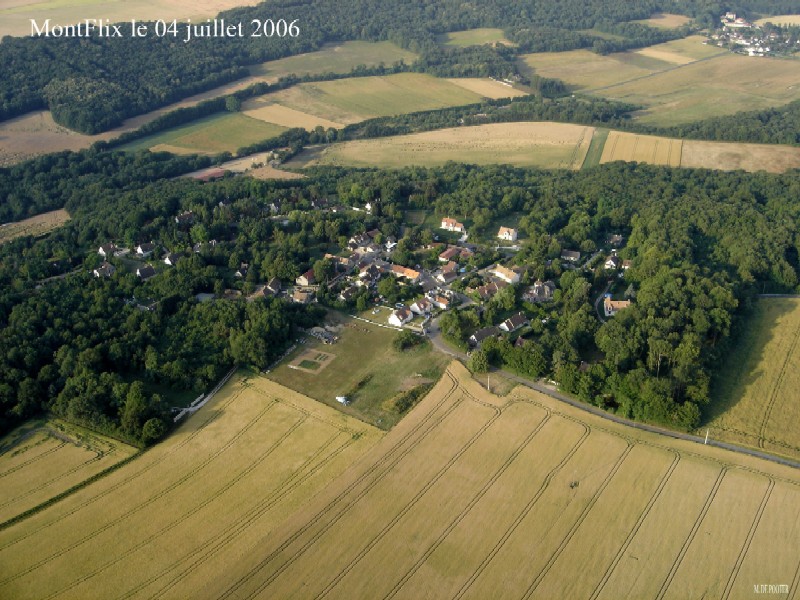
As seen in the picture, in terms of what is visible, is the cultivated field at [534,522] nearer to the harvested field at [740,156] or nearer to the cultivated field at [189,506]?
the cultivated field at [189,506]

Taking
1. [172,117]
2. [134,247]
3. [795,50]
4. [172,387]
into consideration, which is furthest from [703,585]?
[795,50]

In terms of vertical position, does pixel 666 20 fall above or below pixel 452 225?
above

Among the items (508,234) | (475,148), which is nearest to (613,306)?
(508,234)

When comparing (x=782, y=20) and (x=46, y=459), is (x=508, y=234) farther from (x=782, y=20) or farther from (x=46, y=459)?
(x=782, y=20)

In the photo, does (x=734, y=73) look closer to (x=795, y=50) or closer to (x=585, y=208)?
(x=795, y=50)

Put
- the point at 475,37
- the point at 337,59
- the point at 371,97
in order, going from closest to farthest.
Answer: the point at 371,97
the point at 337,59
the point at 475,37

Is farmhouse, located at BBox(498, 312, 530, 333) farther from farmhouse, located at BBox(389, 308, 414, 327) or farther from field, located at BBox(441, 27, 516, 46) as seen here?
field, located at BBox(441, 27, 516, 46)

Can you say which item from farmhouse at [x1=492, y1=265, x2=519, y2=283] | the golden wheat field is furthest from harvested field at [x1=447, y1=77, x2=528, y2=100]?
the golden wheat field

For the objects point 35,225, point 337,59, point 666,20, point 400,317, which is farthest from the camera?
point 666,20
